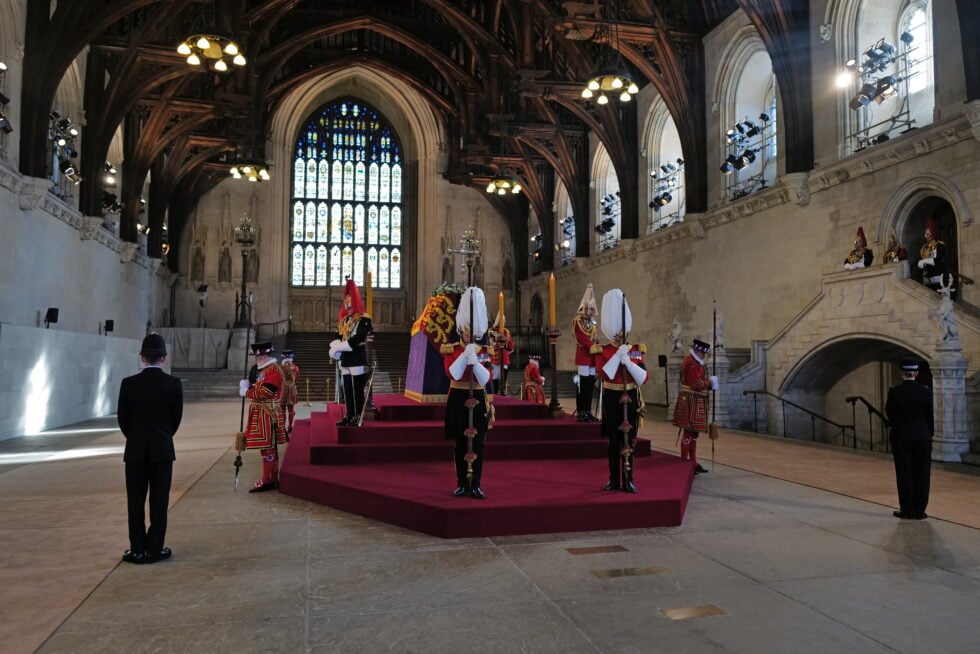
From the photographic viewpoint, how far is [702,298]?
18.3 meters

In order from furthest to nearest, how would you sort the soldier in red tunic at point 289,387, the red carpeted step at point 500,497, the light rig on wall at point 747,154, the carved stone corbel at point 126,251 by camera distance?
the carved stone corbel at point 126,251, the light rig on wall at point 747,154, the soldier in red tunic at point 289,387, the red carpeted step at point 500,497

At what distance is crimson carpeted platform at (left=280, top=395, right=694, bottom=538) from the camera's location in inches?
207

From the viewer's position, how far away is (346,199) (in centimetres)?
3309

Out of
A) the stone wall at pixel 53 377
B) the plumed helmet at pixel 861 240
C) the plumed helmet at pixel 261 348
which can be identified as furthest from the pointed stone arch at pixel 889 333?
the stone wall at pixel 53 377

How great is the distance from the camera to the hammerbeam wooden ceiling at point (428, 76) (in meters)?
15.0

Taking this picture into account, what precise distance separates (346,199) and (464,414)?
29157 mm

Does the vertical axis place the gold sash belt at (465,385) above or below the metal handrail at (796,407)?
above

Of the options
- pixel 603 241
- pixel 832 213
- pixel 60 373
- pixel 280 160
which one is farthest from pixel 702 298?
pixel 280 160

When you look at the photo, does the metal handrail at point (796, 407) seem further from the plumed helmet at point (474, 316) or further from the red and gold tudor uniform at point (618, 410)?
the plumed helmet at point (474, 316)

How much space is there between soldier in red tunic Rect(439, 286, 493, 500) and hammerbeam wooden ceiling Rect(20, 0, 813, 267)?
10373 mm

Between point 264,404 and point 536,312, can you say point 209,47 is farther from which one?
point 536,312

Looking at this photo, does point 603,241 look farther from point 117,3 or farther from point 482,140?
point 117,3

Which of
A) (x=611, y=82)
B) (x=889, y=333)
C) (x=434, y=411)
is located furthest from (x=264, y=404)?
(x=611, y=82)

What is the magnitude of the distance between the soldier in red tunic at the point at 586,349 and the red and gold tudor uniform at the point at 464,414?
9.93 feet
